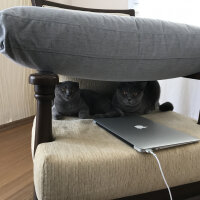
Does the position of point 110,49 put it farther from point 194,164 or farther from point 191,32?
point 194,164

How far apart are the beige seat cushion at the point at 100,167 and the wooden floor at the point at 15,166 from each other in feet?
1.81

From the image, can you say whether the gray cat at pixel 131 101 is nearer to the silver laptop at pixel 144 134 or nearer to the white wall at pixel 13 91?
the silver laptop at pixel 144 134

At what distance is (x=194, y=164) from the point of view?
1.76 feet

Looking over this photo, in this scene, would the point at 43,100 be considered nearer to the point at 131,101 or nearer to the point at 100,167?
the point at 100,167

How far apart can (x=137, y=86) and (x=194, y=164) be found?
0.46 metres

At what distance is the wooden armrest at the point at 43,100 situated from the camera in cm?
44

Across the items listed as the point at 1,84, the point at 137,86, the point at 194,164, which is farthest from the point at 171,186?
the point at 1,84

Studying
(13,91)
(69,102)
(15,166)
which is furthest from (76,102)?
(13,91)

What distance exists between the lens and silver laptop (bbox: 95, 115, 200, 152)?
50cm

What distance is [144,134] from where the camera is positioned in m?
0.56

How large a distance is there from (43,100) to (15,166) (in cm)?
83

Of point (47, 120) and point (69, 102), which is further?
point (69, 102)

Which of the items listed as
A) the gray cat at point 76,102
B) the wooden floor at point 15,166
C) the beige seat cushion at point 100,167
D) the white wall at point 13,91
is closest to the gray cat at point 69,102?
the gray cat at point 76,102

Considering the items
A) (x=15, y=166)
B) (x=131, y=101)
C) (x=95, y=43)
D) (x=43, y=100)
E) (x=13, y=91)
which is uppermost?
(x=95, y=43)
